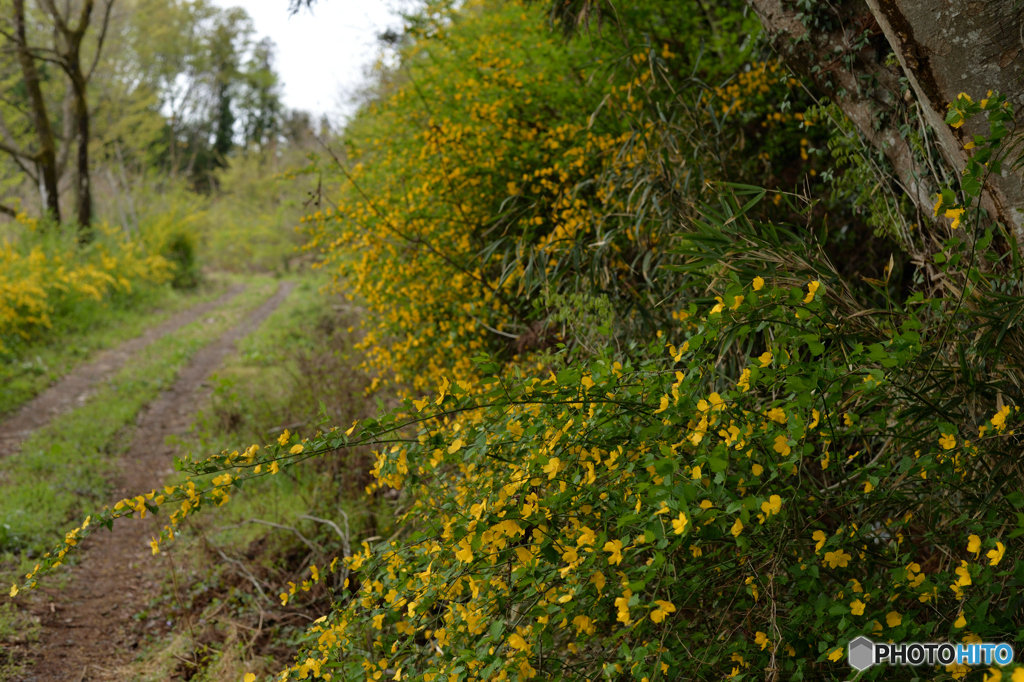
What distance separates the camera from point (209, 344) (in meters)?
8.97

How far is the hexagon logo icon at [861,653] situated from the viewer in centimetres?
148

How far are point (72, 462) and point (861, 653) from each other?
526cm

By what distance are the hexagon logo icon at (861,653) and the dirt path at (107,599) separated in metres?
2.23

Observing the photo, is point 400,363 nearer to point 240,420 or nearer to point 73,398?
point 240,420

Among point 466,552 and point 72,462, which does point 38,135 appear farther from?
point 466,552

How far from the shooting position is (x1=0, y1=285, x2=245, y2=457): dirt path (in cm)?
543

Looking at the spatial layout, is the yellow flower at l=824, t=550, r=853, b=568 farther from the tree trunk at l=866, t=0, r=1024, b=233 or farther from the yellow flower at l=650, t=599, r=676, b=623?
the tree trunk at l=866, t=0, r=1024, b=233

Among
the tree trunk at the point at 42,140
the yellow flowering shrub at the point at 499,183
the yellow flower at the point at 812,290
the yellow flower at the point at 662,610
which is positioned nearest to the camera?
the yellow flower at the point at 662,610

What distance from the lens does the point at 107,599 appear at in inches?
138

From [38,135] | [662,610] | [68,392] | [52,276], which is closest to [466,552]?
[662,610]

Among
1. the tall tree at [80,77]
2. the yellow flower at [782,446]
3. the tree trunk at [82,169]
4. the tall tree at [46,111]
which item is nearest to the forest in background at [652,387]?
the yellow flower at [782,446]

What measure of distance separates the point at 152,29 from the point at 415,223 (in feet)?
52.6

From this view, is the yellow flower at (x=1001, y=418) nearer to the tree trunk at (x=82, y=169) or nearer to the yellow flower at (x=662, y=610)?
the yellow flower at (x=662, y=610)

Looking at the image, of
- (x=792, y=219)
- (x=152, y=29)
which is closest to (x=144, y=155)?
(x=152, y=29)
